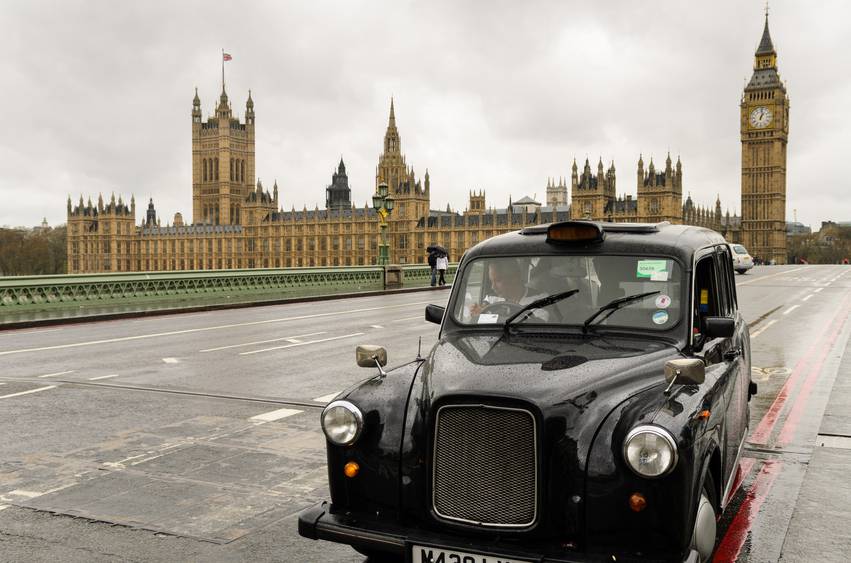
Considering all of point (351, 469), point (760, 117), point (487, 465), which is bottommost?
point (351, 469)

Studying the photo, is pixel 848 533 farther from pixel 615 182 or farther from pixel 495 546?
pixel 615 182

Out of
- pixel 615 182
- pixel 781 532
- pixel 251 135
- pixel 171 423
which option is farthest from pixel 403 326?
pixel 251 135

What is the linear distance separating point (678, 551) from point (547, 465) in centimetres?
63

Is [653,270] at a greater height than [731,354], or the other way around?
[653,270]

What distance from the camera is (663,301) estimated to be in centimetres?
450

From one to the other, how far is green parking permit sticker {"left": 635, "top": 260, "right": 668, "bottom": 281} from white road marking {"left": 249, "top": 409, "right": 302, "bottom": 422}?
4362mm

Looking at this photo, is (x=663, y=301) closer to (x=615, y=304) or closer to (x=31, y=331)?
(x=615, y=304)

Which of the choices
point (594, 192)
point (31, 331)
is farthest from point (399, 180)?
point (31, 331)

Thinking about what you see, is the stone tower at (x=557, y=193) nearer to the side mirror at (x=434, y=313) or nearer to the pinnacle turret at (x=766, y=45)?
the pinnacle turret at (x=766, y=45)

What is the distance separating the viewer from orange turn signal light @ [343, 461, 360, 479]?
3.82 m

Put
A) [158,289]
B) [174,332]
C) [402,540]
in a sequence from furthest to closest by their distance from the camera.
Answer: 1. [158,289]
2. [174,332]
3. [402,540]

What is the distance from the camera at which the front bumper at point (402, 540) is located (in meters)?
3.29

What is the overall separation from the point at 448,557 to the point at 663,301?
6.38 feet

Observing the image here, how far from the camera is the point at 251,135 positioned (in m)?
177
